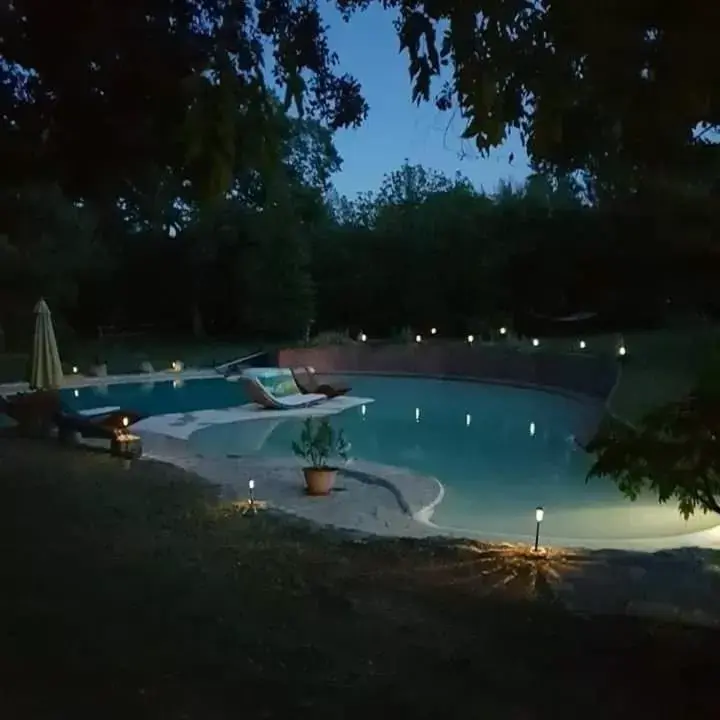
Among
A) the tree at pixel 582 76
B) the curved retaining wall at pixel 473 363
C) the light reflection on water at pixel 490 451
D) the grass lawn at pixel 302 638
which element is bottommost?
the light reflection on water at pixel 490 451

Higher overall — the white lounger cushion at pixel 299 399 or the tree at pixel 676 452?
the tree at pixel 676 452

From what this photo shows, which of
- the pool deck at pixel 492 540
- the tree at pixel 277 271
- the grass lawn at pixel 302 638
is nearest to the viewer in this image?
the grass lawn at pixel 302 638

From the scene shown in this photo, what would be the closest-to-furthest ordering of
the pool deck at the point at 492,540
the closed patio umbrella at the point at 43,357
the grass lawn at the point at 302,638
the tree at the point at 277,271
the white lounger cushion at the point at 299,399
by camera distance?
the grass lawn at the point at 302,638 → the pool deck at the point at 492,540 → the closed patio umbrella at the point at 43,357 → the white lounger cushion at the point at 299,399 → the tree at the point at 277,271

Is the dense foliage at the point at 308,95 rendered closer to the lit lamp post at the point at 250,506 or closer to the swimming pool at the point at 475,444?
the lit lamp post at the point at 250,506

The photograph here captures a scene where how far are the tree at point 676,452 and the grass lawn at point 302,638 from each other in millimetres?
477

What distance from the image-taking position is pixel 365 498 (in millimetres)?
7484

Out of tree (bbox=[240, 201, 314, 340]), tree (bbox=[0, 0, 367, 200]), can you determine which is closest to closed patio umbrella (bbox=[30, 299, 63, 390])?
tree (bbox=[240, 201, 314, 340])

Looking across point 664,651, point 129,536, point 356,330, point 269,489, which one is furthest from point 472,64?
point 356,330

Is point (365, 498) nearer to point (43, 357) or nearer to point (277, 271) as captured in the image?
point (43, 357)

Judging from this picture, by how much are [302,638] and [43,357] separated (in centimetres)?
1163

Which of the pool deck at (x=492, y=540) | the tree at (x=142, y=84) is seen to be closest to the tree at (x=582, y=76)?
the tree at (x=142, y=84)

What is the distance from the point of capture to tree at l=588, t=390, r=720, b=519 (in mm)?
3014

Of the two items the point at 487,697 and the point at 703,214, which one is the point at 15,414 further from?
the point at 487,697

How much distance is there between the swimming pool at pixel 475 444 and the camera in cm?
737
